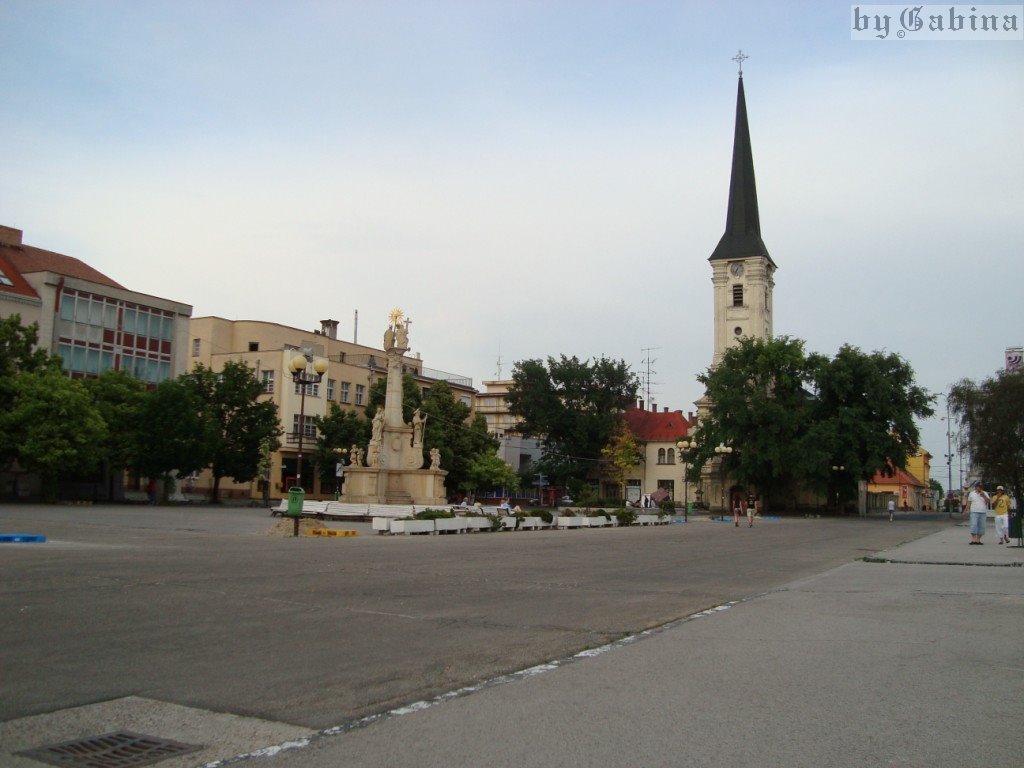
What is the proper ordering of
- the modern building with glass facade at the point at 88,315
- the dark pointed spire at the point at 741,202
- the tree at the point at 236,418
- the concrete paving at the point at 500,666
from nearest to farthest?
the concrete paving at the point at 500,666 < the modern building with glass facade at the point at 88,315 < the tree at the point at 236,418 < the dark pointed spire at the point at 741,202

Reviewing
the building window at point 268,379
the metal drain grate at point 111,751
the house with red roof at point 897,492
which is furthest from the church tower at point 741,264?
the metal drain grate at point 111,751

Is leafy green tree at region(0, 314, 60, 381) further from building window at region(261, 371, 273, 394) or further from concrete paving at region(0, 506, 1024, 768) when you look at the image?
concrete paving at region(0, 506, 1024, 768)

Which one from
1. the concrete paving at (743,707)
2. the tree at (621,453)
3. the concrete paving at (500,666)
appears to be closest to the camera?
the concrete paving at (743,707)

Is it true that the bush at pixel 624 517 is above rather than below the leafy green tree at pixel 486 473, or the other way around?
below

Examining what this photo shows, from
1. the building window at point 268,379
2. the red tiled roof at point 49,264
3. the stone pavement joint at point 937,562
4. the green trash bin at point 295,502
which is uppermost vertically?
the red tiled roof at point 49,264

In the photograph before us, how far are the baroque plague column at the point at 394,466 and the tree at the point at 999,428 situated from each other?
99.1 feet

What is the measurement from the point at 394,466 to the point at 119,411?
60.8ft

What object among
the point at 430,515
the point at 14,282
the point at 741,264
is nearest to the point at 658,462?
the point at 741,264

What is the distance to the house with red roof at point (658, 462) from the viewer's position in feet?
321

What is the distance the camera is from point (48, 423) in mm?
44312

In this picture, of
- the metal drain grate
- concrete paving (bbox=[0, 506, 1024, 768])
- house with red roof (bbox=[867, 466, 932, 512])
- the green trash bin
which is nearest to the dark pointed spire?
house with red roof (bbox=[867, 466, 932, 512])

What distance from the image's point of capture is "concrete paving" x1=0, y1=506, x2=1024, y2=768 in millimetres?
5254

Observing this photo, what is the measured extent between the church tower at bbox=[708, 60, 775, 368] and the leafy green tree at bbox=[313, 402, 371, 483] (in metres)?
39.3

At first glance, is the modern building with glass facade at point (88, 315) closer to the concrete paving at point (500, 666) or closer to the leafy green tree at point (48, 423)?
the leafy green tree at point (48, 423)
